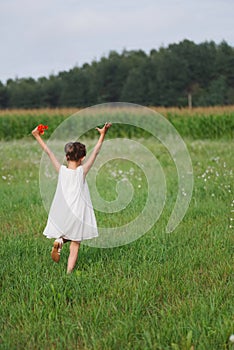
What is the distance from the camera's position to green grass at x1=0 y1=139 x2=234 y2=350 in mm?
3016

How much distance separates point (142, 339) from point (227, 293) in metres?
0.90

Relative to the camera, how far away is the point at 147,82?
3497cm

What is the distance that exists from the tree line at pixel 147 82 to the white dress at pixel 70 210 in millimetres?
29565

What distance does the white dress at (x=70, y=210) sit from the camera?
4.14 meters

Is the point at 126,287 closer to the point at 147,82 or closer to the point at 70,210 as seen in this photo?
the point at 70,210

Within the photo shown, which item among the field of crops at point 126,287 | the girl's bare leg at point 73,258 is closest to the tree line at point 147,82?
the field of crops at point 126,287

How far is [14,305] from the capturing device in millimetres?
3555

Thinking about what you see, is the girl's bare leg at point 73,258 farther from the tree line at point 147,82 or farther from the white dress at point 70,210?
the tree line at point 147,82

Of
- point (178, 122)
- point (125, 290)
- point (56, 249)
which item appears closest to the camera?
point (125, 290)

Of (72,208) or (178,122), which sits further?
(178,122)

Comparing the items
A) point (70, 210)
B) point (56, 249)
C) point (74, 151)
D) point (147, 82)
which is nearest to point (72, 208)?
point (70, 210)

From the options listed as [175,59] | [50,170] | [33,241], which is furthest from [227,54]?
[33,241]

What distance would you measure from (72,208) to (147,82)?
3159cm

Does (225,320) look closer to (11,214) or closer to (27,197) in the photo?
(11,214)
